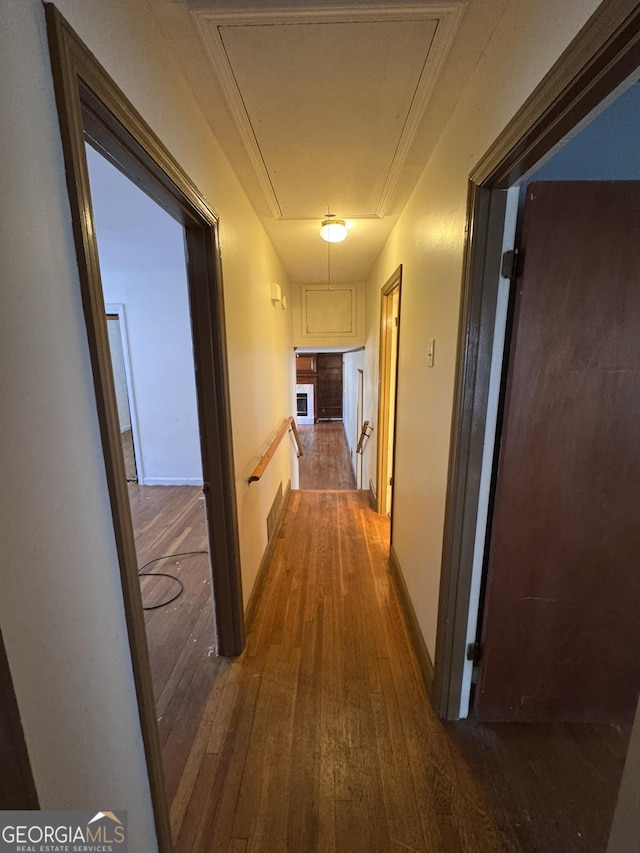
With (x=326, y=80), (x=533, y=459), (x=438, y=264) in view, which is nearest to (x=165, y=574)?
(x=533, y=459)

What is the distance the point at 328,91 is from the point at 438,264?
72 cm

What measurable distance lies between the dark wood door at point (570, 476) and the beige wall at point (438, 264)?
0.79 ft

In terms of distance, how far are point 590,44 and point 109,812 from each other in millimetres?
1811

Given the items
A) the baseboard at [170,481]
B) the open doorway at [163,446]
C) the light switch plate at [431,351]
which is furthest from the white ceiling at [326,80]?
the baseboard at [170,481]

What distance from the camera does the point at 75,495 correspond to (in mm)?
652

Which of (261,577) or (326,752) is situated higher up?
(261,577)

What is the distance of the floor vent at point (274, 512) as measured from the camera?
8.69 feet

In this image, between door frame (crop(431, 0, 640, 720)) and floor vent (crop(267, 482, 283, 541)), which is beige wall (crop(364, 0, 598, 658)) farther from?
floor vent (crop(267, 482, 283, 541))

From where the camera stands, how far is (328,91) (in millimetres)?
1148

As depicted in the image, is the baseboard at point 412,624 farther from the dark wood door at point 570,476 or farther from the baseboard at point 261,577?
the baseboard at point 261,577

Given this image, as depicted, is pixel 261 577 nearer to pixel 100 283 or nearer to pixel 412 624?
pixel 412 624

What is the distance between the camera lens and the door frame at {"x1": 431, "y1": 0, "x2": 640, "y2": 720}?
0.61m

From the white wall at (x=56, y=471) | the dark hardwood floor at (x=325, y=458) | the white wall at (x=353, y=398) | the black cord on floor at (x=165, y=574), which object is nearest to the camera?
the white wall at (x=56, y=471)

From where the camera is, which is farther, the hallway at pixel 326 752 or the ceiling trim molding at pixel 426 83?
the hallway at pixel 326 752
